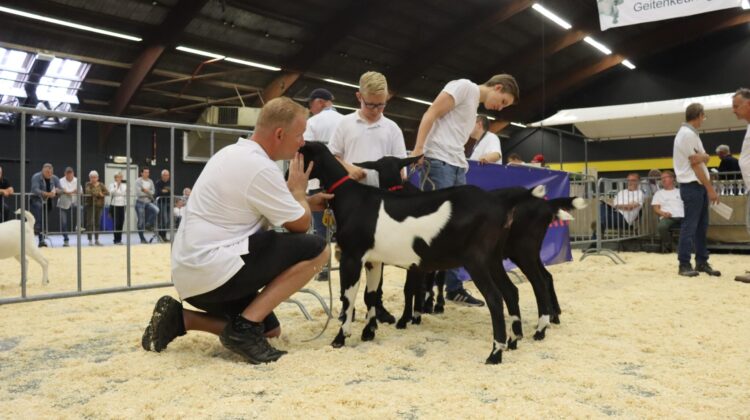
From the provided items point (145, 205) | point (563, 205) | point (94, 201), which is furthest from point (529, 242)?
→ point (145, 205)

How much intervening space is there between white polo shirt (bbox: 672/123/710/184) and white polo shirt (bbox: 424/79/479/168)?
3.17 metres

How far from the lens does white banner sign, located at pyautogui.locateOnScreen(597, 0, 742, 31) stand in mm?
7922

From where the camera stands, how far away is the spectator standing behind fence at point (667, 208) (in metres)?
8.63

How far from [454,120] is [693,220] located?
3.50 m

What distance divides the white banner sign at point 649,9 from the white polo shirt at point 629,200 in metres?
2.74

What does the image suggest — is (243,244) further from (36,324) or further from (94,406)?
(36,324)

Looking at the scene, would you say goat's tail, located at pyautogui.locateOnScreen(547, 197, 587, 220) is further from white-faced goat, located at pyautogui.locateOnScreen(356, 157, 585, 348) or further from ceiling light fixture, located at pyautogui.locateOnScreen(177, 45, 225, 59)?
ceiling light fixture, located at pyautogui.locateOnScreen(177, 45, 225, 59)

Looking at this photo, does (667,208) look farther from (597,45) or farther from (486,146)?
(597,45)

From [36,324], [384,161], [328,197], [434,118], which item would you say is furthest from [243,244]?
[36,324]

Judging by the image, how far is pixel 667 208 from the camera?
873 cm

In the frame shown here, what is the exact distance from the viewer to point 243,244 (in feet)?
8.23

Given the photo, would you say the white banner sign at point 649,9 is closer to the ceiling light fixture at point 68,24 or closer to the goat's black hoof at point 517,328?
the goat's black hoof at point 517,328

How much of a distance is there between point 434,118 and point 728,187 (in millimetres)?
7707

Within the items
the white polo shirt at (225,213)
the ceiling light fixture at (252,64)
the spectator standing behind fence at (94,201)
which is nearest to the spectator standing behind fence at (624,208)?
the white polo shirt at (225,213)
